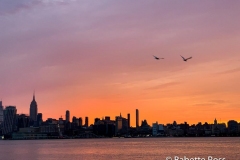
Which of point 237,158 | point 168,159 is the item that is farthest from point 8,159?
point 237,158

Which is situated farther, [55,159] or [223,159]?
[55,159]

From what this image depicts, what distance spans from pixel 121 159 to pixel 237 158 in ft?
96.4

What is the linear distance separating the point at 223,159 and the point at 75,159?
130 ft

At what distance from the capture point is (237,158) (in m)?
98.8

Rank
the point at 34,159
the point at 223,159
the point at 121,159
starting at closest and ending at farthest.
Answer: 1. the point at 223,159
2. the point at 121,159
3. the point at 34,159

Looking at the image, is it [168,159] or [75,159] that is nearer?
[168,159]

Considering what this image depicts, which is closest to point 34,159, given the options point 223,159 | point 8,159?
point 8,159

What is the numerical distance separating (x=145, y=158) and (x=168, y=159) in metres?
8.68

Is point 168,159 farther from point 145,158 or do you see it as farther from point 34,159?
point 34,159

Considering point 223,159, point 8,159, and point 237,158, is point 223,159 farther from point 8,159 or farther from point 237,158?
point 8,159

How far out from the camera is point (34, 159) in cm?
11081

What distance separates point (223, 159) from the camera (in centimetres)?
9425

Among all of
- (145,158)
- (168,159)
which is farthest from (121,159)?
(168,159)

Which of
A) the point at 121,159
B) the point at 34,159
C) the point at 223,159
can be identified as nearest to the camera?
the point at 223,159
